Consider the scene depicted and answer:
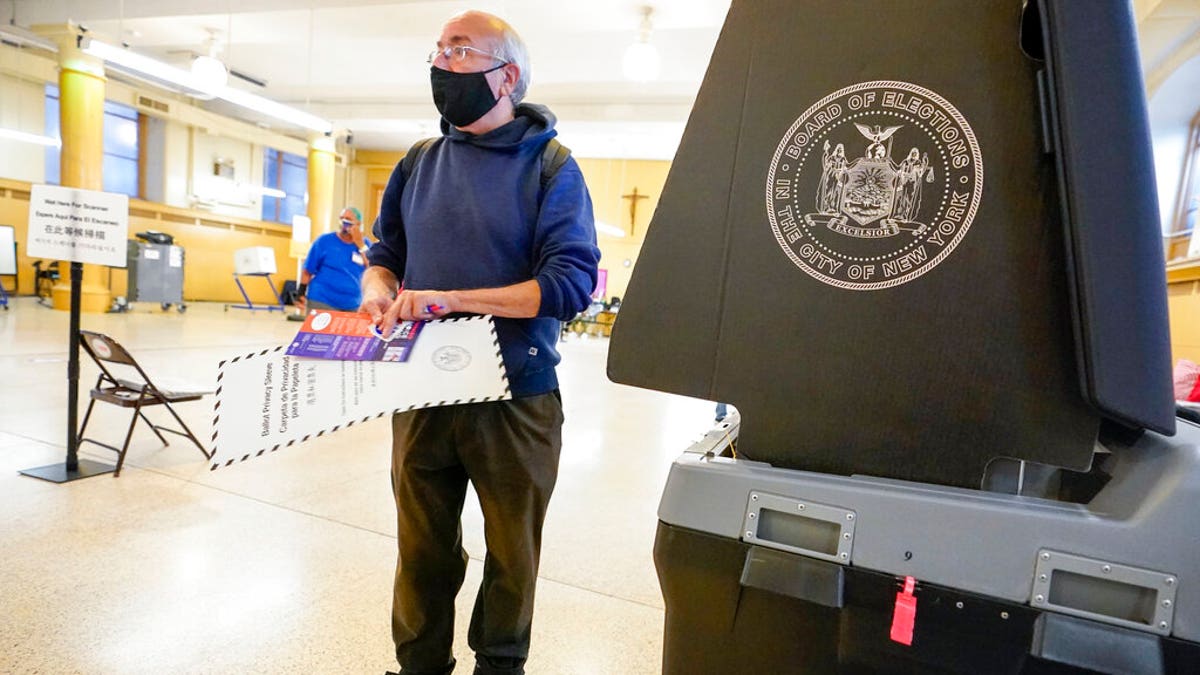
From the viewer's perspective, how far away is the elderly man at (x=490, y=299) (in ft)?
4.13

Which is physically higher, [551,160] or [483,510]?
[551,160]

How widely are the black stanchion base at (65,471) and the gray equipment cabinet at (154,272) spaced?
31.5ft

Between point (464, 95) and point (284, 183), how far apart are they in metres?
18.3

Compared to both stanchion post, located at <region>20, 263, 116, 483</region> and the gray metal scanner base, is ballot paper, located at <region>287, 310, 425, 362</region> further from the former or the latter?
stanchion post, located at <region>20, 263, 116, 483</region>

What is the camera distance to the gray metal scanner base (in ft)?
1.86

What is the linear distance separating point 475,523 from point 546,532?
312 millimetres

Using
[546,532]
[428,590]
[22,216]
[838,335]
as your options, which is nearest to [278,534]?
[546,532]

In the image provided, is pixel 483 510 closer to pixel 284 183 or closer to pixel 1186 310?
pixel 1186 310

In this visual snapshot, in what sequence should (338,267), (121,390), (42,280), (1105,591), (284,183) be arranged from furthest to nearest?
(284,183)
(42,280)
(338,267)
(121,390)
(1105,591)

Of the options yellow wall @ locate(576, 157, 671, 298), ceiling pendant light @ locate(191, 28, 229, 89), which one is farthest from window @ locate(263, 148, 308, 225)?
ceiling pendant light @ locate(191, 28, 229, 89)

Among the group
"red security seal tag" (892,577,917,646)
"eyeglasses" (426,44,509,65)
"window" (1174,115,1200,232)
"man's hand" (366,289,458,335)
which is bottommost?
"red security seal tag" (892,577,917,646)

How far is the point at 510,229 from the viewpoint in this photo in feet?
4.17

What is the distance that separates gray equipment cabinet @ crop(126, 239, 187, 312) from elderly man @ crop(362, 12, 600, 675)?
12.1 metres

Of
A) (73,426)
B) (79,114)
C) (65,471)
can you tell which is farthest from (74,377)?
(79,114)
